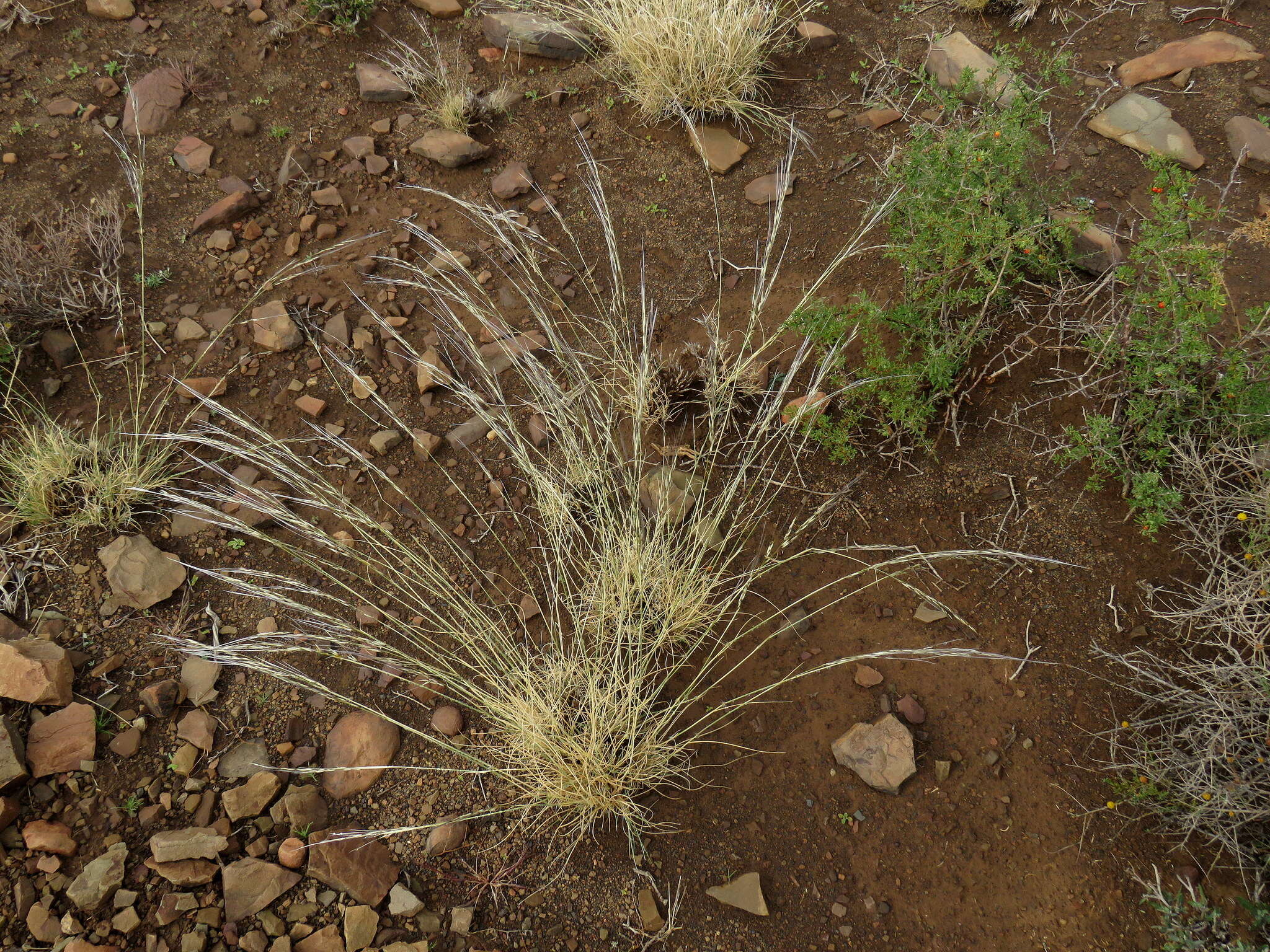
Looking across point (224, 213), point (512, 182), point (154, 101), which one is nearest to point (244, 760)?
point (224, 213)

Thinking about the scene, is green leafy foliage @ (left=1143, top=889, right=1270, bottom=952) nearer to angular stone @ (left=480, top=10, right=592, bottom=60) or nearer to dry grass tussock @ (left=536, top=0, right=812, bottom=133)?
dry grass tussock @ (left=536, top=0, right=812, bottom=133)

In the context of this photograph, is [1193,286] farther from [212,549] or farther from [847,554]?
[212,549]

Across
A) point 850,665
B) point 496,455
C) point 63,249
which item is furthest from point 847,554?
point 63,249

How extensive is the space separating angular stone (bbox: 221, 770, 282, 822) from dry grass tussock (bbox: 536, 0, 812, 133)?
8.51ft

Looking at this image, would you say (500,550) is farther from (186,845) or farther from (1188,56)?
(1188,56)

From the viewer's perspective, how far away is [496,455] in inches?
112

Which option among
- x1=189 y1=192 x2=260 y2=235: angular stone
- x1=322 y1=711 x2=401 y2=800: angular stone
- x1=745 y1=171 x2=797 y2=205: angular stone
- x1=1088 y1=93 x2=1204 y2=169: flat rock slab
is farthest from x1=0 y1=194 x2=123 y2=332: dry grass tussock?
x1=1088 y1=93 x2=1204 y2=169: flat rock slab

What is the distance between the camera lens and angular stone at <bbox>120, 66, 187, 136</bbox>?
11.8 ft

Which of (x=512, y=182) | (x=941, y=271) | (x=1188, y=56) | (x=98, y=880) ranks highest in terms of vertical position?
(x=1188, y=56)

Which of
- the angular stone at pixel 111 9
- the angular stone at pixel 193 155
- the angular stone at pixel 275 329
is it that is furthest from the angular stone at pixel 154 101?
Answer: the angular stone at pixel 275 329

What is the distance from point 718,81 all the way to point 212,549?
2521mm

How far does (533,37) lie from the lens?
3.89m

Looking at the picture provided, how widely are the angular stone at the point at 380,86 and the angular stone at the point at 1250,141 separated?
3158 mm

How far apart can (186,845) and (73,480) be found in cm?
114
